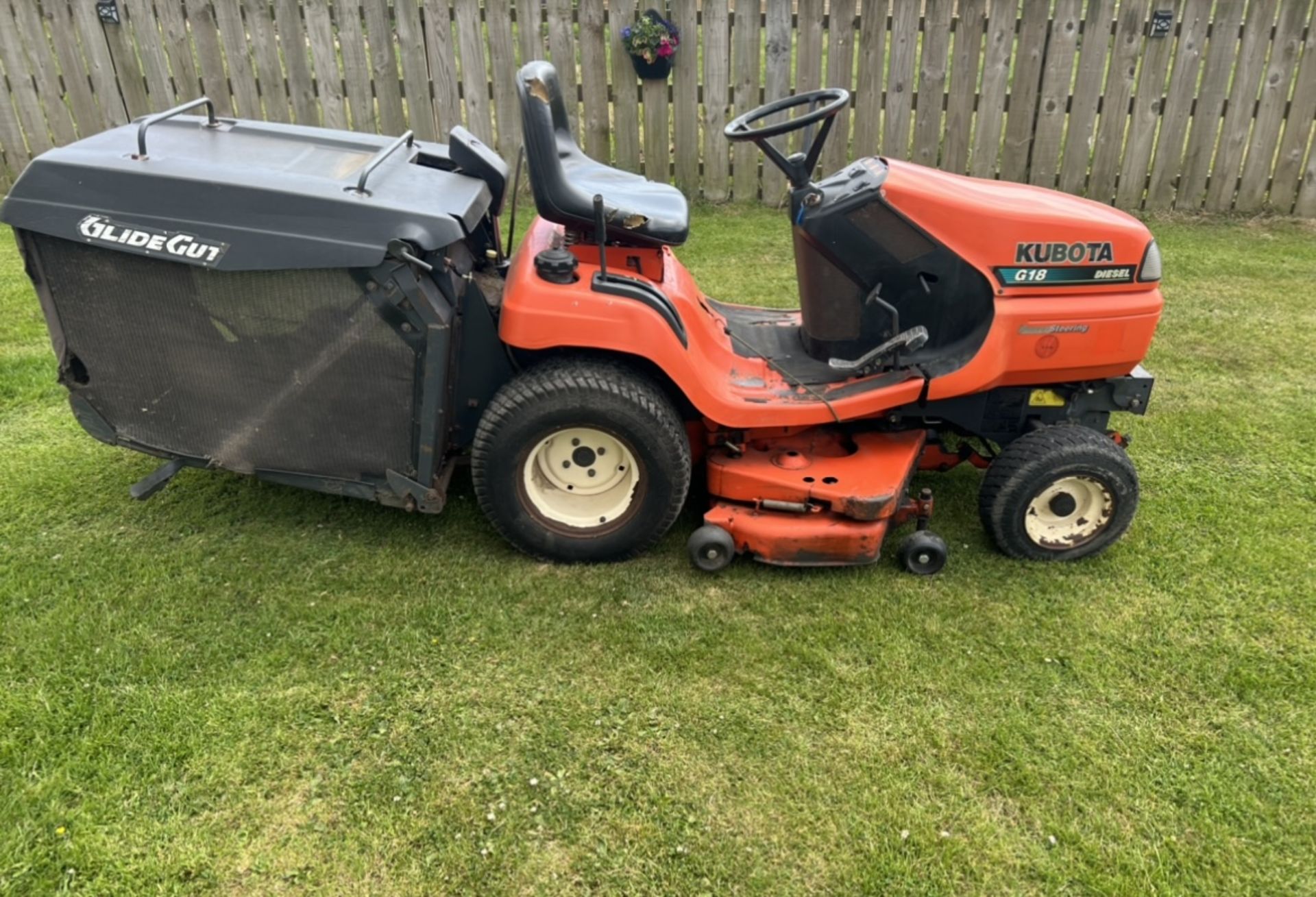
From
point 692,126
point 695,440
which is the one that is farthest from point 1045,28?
point 695,440

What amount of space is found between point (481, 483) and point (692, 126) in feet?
14.5

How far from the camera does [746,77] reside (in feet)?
21.6

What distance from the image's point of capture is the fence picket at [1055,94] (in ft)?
20.8

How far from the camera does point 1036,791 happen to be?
95.7 inches

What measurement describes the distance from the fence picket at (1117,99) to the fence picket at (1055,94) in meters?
0.25

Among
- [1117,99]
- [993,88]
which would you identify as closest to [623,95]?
[993,88]

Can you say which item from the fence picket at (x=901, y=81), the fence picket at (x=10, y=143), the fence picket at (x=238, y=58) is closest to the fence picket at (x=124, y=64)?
the fence picket at (x=238, y=58)

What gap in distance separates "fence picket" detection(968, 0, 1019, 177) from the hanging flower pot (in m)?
2.07

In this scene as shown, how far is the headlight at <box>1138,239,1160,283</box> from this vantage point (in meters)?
3.12

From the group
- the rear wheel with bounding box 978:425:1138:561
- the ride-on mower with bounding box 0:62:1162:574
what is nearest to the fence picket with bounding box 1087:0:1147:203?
the ride-on mower with bounding box 0:62:1162:574

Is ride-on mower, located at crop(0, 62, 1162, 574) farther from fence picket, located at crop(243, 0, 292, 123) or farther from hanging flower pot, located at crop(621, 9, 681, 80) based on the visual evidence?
fence picket, located at crop(243, 0, 292, 123)

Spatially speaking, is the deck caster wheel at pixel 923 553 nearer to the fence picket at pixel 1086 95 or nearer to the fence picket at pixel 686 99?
the fence picket at pixel 686 99

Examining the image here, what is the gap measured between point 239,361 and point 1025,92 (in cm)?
569

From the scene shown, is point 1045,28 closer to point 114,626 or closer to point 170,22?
point 170,22
